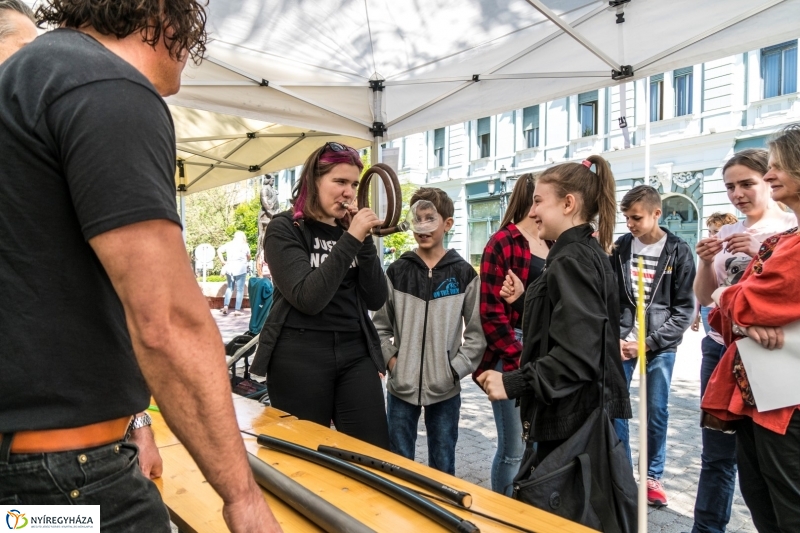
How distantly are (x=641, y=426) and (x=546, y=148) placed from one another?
22592mm

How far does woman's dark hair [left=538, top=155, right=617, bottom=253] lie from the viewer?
2188 mm

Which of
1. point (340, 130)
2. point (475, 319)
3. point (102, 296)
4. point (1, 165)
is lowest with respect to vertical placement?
point (475, 319)

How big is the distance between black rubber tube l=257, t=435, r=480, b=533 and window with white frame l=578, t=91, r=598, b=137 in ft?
69.1

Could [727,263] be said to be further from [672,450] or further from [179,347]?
[179,347]

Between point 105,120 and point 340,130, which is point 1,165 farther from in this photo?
point 340,130

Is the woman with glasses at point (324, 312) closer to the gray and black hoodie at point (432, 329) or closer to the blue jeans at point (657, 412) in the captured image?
the gray and black hoodie at point (432, 329)

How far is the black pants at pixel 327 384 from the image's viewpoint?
7.61 feet

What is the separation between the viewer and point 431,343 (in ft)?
9.89

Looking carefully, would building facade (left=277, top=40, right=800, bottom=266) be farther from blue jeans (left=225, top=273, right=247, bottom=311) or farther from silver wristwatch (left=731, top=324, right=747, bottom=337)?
silver wristwatch (left=731, top=324, right=747, bottom=337)

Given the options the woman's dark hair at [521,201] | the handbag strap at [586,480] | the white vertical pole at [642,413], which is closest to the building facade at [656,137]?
the woman's dark hair at [521,201]

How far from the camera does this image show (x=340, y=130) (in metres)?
4.65

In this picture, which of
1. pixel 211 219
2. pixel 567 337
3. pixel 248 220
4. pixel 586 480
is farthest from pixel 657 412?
pixel 211 219

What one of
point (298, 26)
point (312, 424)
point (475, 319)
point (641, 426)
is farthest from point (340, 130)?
point (641, 426)

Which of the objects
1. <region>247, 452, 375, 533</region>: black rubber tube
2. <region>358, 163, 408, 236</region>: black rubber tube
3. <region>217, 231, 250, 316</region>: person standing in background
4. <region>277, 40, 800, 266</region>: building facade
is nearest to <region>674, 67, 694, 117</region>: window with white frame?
<region>277, 40, 800, 266</region>: building facade
